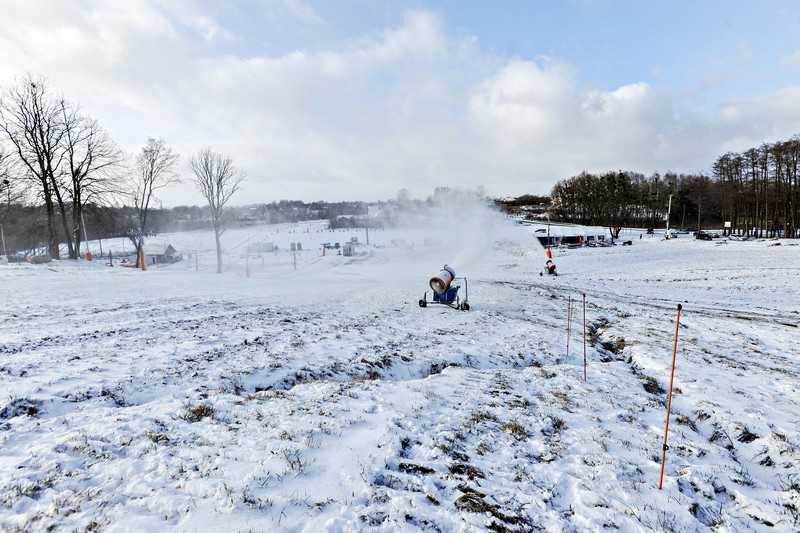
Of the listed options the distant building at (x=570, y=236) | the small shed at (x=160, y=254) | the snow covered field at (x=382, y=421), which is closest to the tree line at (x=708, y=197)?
the distant building at (x=570, y=236)

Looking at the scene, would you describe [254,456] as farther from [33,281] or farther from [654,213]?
[654,213]

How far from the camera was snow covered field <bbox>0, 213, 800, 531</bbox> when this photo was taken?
3676mm

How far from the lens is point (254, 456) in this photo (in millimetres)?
4465

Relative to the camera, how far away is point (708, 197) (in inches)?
3142

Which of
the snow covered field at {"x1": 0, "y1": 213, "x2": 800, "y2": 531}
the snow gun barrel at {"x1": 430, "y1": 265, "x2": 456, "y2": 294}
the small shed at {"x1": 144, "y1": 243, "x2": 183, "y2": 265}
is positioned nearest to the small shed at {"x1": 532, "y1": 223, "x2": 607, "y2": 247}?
the snow gun barrel at {"x1": 430, "y1": 265, "x2": 456, "y2": 294}

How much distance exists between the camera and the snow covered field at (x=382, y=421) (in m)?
3.68

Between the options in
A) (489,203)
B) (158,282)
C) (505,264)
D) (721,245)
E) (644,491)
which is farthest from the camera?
(721,245)

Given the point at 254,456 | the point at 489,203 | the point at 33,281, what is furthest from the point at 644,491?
the point at 489,203

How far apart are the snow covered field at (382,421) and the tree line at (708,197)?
199ft

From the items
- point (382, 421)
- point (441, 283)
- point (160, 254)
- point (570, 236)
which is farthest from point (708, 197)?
point (160, 254)

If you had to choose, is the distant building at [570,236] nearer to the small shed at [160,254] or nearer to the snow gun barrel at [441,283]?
the snow gun barrel at [441,283]

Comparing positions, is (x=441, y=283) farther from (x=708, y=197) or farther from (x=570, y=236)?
(x=708, y=197)

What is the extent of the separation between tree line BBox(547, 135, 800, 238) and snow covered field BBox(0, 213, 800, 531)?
60.6 meters

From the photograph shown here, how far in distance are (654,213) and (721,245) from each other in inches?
2309
